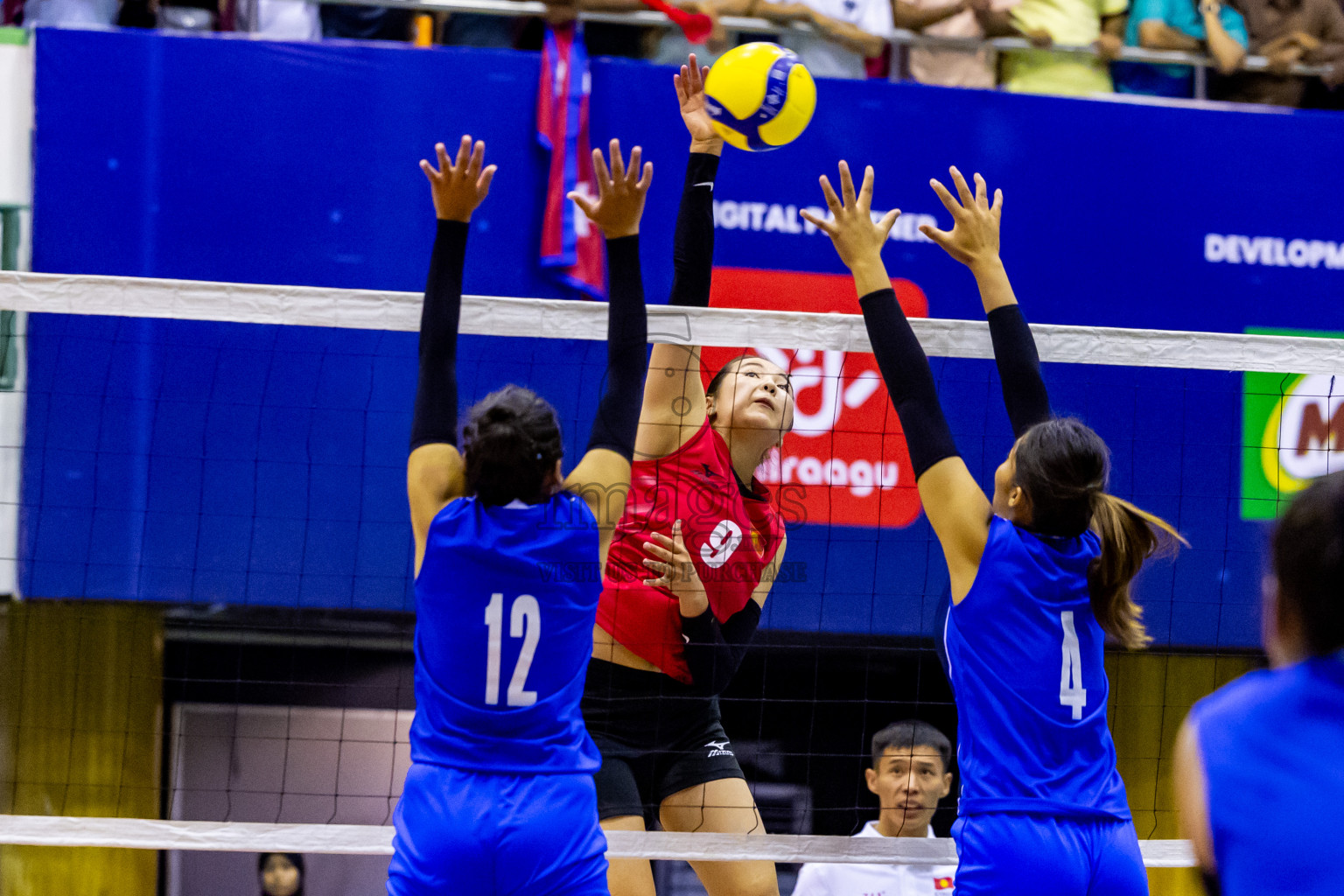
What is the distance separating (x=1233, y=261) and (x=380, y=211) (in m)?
4.12

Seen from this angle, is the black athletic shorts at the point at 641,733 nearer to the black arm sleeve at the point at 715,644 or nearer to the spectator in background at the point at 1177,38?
the black arm sleeve at the point at 715,644

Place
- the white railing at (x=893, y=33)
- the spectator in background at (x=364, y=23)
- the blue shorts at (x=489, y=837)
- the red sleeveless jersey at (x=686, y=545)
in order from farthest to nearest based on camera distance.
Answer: the spectator in background at (x=364, y=23), the white railing at (x=893, y=33), the red sleeveless jersey at (x=686, y=545), the blue shorts at (x=489, y=837)

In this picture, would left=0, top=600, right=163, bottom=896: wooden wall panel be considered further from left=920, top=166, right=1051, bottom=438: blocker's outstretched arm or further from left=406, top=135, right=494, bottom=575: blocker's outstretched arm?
left=920, top=166, right=1051, bottom=438: blocker's outstretched arm

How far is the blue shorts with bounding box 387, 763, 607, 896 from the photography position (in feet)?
7.55

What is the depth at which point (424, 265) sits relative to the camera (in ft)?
18.3

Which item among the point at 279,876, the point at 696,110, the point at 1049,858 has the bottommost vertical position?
the point at 279,876

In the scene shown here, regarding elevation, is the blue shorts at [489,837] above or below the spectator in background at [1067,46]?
below

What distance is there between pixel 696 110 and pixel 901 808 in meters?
2.83

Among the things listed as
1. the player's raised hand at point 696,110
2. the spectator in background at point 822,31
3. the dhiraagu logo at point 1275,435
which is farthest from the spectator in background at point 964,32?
the player's raised hand at point 696,110

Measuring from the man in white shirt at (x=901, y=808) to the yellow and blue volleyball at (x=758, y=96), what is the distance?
2326 millimetres

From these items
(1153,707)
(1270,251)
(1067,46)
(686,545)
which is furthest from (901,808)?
(1067,46)

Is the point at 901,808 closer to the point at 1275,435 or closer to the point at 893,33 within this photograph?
the point at 1275,435

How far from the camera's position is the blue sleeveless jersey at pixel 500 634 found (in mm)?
2346

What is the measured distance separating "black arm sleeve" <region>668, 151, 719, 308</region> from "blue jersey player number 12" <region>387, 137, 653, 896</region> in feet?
3.00
